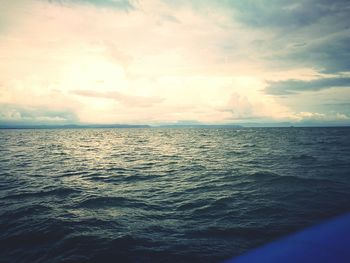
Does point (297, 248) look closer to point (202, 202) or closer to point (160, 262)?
point (160, 262)

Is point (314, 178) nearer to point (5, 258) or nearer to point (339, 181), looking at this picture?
point (339, 181)

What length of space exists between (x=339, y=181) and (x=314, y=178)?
1558 millimetres

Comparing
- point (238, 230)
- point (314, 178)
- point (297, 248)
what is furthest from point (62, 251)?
point (314, 178)

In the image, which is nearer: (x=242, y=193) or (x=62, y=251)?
(x=62, y=251)

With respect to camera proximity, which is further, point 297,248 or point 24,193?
point 24,193

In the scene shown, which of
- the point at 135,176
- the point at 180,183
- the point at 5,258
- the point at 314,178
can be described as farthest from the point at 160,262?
the point at 314,178

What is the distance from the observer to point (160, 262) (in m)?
7.25

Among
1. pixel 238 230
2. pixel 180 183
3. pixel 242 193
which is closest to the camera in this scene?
pixel 238 230

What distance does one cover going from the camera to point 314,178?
17.4 metres

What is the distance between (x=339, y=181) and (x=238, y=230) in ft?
38.1

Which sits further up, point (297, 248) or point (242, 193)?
point (297, 248)

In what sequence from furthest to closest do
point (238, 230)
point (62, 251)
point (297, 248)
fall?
1. point (238, 230)
2. point (62, 251)
3. point (297, 248)

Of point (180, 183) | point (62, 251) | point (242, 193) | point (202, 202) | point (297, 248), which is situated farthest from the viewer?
point (180, 183)

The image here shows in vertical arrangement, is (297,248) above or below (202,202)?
above
